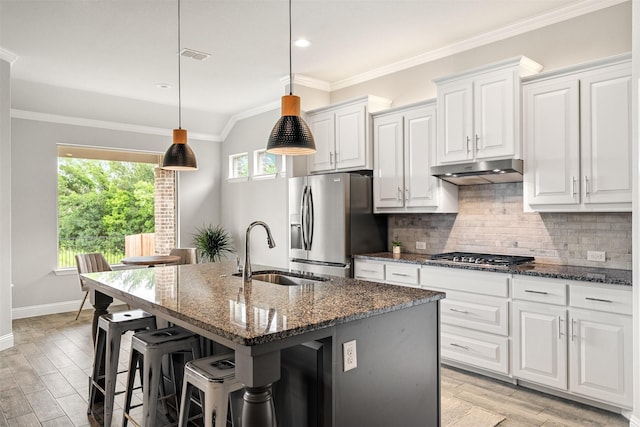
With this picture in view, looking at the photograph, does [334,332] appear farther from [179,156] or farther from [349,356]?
[179,156]

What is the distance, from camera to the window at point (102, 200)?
631cm

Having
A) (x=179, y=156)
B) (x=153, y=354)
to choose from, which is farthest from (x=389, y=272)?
(x=153, y=354)

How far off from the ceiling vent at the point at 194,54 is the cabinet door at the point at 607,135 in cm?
342

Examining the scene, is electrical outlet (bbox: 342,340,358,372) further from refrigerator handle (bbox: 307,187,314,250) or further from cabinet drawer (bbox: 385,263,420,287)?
refrigerator handle (bbox: 307,187,314,250)

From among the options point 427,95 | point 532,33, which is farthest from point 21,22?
point 532,33

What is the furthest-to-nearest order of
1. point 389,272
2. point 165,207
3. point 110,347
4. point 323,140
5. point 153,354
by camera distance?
point 165,207, point 323,140, point 389,272, point 110,347, point 153,354

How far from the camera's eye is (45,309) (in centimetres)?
584

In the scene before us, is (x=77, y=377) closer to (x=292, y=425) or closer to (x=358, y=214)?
(x=292, y=425)

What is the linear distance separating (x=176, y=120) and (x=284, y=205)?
2264mm

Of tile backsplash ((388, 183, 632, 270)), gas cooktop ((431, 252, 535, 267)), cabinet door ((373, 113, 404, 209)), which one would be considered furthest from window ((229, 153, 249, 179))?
gas cooktop ((431, 252, 535, 267))

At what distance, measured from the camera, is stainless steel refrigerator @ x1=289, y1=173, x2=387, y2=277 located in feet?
14.7

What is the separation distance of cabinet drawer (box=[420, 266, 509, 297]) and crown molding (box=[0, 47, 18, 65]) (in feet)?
14.7

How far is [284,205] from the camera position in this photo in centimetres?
621

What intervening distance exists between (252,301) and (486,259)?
2.30 metres
